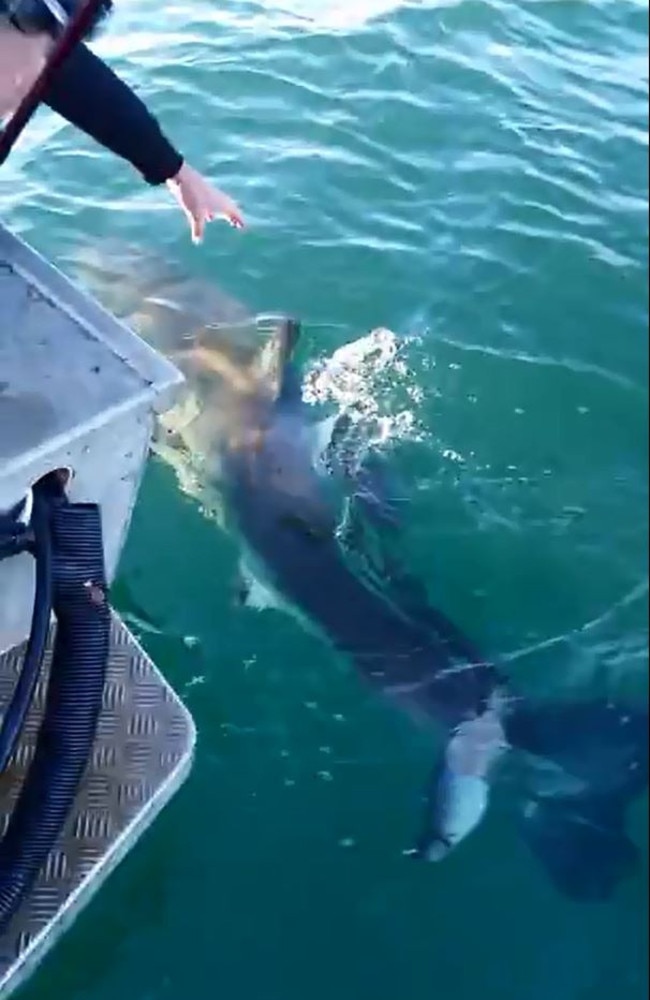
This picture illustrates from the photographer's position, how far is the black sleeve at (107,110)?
11.0ft

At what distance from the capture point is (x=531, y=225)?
6957 mm

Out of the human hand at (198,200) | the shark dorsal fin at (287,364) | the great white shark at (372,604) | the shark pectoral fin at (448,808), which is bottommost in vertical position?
the shark pectoral fin at (448,808)

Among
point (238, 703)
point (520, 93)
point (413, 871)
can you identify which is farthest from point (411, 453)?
point (520, 93)

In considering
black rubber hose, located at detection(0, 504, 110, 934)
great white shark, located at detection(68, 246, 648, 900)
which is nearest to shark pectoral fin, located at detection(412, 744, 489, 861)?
great white shark, located at detection(68, 246, 648, 900)

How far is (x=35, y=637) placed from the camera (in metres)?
2.80

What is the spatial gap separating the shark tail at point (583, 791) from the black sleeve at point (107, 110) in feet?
7.40

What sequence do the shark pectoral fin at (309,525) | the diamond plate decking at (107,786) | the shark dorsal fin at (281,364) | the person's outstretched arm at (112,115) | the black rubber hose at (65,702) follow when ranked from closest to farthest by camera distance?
the black rubber hose at (65,702) → the diamond plate decking at (107,786) → the person's outstretched arm at (112,115) → the shark pectoral fin at (309,525) → the shark dorsal fin at (281,364)

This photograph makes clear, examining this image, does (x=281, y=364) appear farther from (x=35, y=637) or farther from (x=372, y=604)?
(x=35, y=637)

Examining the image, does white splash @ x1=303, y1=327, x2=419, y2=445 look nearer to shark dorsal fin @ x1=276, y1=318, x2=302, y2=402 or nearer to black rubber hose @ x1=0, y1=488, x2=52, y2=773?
shark dorsal fin @ x1=276, y1=318, x2=302, y2=402

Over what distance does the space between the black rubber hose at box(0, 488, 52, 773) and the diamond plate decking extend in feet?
1.95

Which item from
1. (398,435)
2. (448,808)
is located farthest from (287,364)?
(448,808)

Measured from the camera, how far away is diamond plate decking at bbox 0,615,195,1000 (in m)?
3.26

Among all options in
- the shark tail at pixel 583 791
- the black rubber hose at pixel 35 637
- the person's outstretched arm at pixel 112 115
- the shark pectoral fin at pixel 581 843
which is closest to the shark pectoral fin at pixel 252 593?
the shark tail at pixel 583 791

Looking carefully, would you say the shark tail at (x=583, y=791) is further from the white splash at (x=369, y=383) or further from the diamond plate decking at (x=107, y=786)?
the white splash at (x=369, y=383)
